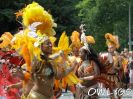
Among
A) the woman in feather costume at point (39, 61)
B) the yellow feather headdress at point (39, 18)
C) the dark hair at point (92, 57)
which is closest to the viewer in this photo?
the woman in feather costume at point (39, 61)

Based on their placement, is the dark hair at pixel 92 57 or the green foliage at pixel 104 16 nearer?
the dark hair at pixel 92 57

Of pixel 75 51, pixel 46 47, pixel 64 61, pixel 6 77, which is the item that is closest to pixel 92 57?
pixel 75 51

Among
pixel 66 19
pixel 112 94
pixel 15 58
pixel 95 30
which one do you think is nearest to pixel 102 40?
pixel 95 30

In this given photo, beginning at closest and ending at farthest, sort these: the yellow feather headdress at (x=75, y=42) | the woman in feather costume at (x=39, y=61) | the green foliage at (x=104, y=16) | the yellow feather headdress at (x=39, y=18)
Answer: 1. the woman in feather costume at (x=39, y=61)
2. the yellow feather headdress at (x=39, y=18)
3. the yellow feather headdress at (x=75, y=42)
4. the green foliage at (x=104, y=16)

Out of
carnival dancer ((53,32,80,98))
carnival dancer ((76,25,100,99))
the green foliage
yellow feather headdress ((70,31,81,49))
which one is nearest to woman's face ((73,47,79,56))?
yellow feather headdress ((70,31,81,49))

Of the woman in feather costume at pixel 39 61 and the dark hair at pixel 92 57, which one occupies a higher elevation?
the woman in feather costume at pixel 39 61

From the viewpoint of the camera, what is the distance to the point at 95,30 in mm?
45719

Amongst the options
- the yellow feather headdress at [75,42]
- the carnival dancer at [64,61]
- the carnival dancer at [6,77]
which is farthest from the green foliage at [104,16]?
the carnival dancer at [64,61]

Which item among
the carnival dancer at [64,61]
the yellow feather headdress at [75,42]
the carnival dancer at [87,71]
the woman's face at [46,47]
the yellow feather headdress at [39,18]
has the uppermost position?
the yellow feather headdress at [39,18]

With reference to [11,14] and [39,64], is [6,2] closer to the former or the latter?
[11,14]

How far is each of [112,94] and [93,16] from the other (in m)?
31.4

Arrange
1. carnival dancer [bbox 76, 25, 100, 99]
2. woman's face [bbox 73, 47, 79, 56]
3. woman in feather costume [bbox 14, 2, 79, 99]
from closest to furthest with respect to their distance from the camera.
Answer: woman in feather costume [bbox 14, 2, 79, 99] < carnival dancer [bbox 76, 25, 100, 99] < woman's face [bbox 73, 47, 79, 56]

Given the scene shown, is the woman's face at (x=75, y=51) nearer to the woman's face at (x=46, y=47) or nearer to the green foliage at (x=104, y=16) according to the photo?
the woman's face at (x=46, y=47)

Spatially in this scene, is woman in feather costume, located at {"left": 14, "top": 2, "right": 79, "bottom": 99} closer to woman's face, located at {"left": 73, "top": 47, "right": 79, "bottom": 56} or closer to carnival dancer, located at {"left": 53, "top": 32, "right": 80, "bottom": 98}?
carnival dancer, located at {"left": 53, "top": 32, "right": 80, "bottom": 98}
